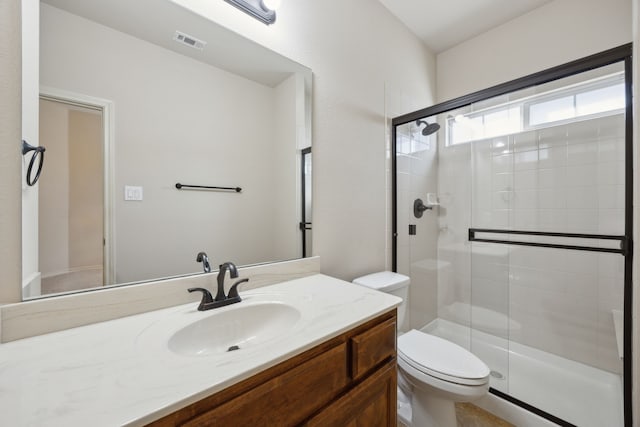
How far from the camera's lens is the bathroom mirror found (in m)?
0.77

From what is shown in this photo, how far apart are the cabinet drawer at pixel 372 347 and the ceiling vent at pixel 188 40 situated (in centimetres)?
125

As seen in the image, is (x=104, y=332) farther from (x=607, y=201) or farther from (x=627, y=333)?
(x=607, y=201)

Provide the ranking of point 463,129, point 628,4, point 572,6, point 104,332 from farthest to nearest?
point 463,129 < point 572,6 < point 628,4 < point 104,332

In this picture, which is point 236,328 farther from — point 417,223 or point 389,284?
point 417,223

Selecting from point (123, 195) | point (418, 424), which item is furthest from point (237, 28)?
point (418, 424)

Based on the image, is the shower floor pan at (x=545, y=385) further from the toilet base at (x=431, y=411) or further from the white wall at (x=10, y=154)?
the white wall at (x=10, y=154)

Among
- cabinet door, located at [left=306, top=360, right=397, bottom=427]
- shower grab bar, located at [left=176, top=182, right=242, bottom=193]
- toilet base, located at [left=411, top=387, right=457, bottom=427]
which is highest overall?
shower grab bar, located at [left=176, top=182, right=242, bottom=193]

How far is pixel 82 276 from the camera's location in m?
0.79

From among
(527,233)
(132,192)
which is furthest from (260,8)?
(527,233)

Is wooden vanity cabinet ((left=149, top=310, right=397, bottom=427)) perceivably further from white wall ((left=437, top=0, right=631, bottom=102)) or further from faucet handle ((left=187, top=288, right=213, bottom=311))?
white wall ((left=437, top=0, right=631, bottom=102))

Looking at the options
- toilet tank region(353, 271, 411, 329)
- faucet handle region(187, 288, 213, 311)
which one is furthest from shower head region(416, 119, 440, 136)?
faucet handle region(187, 288, 213, 311)

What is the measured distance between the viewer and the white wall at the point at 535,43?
5.28ft

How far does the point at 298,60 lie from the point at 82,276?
1.29 meters

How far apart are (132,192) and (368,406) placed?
109cm
